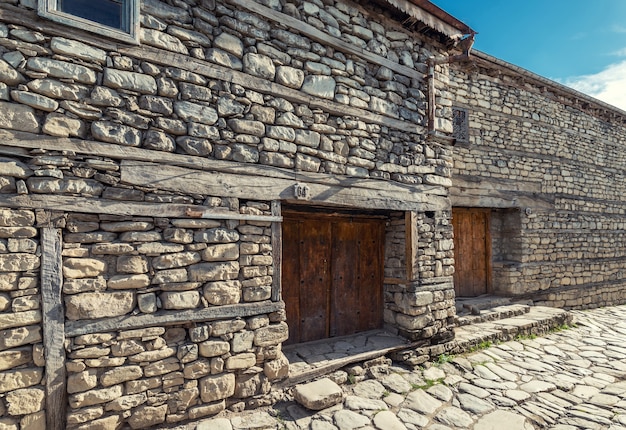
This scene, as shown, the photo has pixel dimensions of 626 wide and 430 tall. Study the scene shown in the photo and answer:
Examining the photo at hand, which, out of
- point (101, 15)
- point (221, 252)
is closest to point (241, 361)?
point (221, 252)

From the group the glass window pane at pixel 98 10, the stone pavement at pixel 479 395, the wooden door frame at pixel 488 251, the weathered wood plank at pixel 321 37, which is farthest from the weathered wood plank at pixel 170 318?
the wooden door frame at pixel 488 251

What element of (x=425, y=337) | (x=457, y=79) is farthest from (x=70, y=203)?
(x=457, y=79)

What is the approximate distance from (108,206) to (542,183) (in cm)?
877

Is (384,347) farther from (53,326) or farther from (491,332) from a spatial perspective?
(53,326)

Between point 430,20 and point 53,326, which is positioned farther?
point 430,20

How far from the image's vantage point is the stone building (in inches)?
97.7

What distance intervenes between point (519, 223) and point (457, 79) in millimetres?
3503

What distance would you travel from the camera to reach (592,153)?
8.77m

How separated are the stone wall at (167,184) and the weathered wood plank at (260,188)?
0.7 inches

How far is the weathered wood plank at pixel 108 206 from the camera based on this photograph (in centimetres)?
243

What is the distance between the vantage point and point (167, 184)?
2.95 meters

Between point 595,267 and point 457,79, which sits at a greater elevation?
point 457,79

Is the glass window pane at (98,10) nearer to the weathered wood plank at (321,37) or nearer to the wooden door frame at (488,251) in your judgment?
the weathered wood plank at (321,37)

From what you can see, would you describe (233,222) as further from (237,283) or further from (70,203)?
(70,203)
